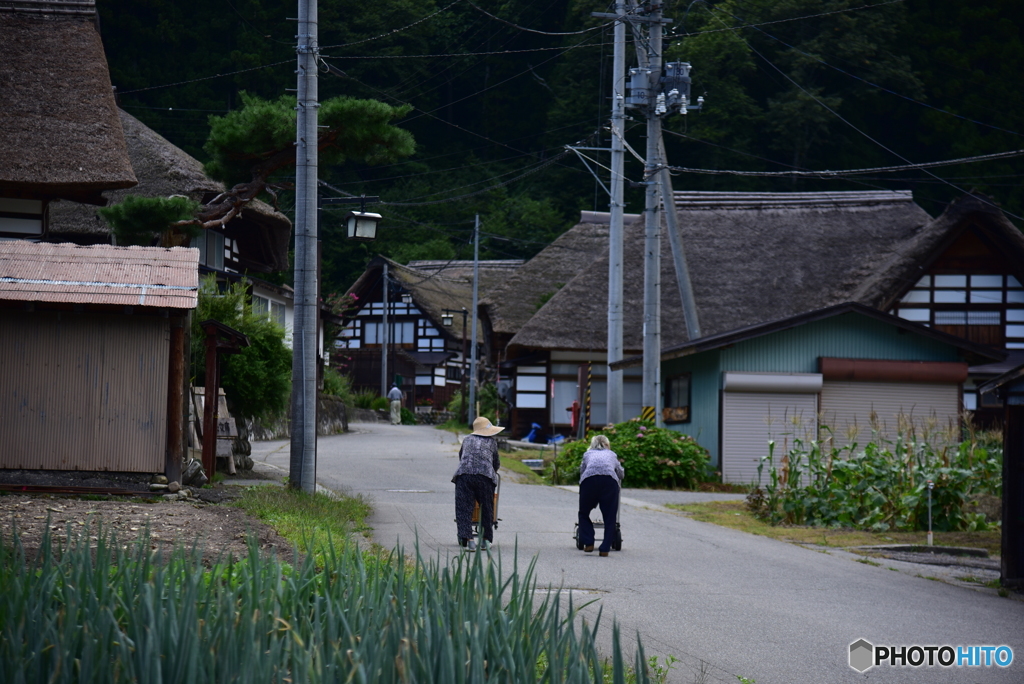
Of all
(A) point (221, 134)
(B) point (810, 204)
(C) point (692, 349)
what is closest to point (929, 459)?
(C) point (692, 349)

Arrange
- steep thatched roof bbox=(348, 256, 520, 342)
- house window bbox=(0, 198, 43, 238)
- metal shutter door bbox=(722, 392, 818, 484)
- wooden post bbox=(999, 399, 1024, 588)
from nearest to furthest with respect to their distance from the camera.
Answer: wooden post bbox=(999, 399, 1024, 588) < house window bbox=(0, 198, 43, 238) < metal shutter door bbox=(722, 392, 818, 484) < steep thatched roof bbox=(348, 256, 520, 342)

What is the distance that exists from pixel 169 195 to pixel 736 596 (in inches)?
795

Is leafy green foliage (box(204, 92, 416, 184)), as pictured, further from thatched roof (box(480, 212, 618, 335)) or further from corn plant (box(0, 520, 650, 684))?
thatched roof (box(480, 212, 618, 335))

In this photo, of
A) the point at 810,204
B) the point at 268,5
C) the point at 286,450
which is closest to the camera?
the point at 286,450

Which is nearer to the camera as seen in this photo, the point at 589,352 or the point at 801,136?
the point at 589,352

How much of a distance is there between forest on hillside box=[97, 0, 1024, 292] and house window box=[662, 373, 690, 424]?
605 inches

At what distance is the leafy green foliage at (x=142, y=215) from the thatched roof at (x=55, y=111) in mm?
830

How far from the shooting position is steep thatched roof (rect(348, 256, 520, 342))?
1932 inches

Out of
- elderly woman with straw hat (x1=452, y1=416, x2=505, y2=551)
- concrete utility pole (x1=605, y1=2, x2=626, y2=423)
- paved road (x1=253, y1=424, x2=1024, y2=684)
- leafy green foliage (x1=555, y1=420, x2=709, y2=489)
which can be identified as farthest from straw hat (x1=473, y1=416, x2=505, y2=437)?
concrete utility pole (x1=605, y1=2, x2=626, y2=423)

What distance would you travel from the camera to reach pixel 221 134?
18.0m

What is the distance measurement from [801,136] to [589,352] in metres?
19.0

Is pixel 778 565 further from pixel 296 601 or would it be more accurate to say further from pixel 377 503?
pixel 296 601

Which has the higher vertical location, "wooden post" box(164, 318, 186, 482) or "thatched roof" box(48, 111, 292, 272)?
"thatched roof" box(48, 111, 292, 272)

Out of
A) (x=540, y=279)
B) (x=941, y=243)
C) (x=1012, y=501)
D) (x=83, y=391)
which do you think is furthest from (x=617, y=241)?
(x=540, y=279)
